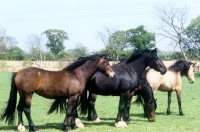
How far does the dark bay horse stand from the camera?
841 cm

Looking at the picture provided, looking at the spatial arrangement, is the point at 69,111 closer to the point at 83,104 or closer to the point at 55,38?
the point at 83,104

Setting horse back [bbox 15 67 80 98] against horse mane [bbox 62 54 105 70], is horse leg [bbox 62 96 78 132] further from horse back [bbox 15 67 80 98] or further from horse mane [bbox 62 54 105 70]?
horse mane [bbox 62 54 105 70]

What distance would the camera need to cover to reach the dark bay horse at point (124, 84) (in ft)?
27.6

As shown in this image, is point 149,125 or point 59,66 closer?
point 149,125

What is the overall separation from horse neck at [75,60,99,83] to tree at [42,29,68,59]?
67730 millimetres

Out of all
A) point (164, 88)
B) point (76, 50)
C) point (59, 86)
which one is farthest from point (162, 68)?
point (76, 50)

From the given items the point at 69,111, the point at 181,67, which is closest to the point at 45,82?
the point at 69,111

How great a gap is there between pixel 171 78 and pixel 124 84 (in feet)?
10.9

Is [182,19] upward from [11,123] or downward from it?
upward

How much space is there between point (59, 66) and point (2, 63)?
42.4 feet

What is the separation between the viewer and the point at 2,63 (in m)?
54.3

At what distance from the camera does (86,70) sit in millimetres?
7871

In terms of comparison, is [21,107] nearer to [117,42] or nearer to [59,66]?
[59,66]

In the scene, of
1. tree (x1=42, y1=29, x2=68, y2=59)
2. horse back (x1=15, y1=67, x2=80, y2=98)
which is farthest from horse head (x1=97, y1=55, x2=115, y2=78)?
tree (x1=42, y1=29, x2=68, y2=59)
